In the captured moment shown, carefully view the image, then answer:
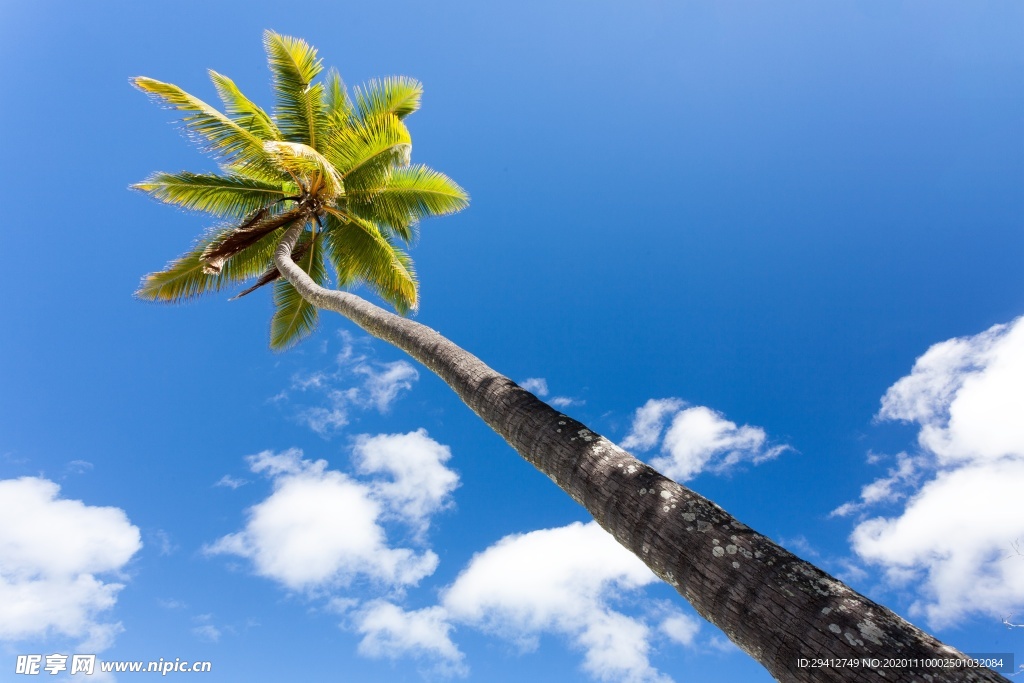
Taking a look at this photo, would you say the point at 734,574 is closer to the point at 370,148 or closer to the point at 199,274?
the point at 370,148


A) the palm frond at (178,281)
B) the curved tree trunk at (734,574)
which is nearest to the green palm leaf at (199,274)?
the palm frond at (178,281)

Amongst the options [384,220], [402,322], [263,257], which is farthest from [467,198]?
[402,322]

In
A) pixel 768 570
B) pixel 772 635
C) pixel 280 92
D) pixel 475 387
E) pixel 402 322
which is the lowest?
pixel 772 635

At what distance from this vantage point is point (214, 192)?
11148mm

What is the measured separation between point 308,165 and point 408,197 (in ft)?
10.3

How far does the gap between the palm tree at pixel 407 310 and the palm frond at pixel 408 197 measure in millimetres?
34

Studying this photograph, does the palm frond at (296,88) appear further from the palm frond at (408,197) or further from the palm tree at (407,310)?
the palm frond at (408,197)

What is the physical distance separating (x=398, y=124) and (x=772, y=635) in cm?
1019

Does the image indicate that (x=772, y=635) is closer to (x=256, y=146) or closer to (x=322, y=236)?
(x=256, y=146)

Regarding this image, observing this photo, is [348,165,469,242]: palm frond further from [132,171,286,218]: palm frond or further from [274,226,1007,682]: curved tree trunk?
[274,226,1007,682]: curved tree trunk

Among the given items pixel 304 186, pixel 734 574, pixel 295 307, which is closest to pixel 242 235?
pixel 304 186

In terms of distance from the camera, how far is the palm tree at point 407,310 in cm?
205

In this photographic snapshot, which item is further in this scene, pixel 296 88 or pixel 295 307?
pixel 295 307

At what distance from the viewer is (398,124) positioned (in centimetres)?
992
